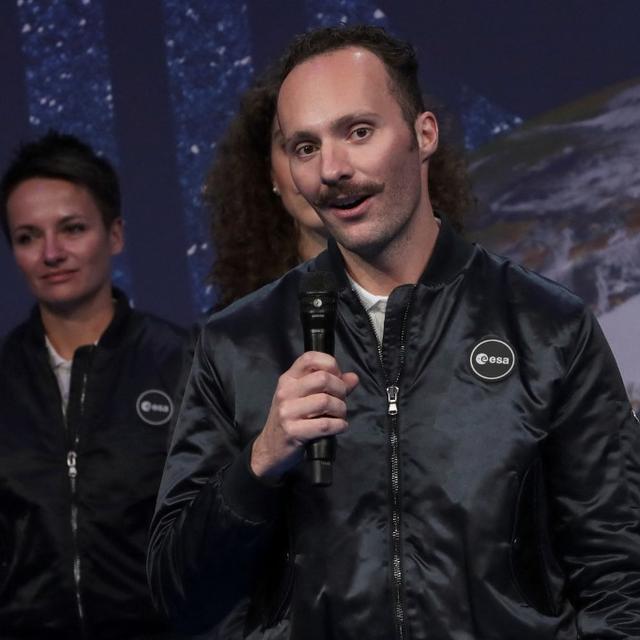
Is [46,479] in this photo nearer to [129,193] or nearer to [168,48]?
[129,193]

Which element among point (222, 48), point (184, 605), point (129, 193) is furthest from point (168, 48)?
point (184, 605)

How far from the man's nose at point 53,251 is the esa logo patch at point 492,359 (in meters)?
1.28

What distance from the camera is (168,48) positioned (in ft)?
10.4

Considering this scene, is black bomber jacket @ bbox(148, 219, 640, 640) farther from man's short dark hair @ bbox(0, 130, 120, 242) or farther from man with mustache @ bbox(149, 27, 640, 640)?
man's short dark hair @ bbox(0, 130, 120, 242)

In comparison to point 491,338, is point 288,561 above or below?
below

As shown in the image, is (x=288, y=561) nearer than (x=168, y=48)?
Yes

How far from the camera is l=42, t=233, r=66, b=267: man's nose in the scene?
2615mm

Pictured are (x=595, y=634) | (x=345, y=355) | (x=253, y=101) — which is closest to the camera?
(x=595, y=634)

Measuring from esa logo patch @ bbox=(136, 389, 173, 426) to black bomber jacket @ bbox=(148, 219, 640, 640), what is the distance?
94 centimetres

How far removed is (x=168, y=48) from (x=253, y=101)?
2.71 ft

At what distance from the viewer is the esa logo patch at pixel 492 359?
5.05ft

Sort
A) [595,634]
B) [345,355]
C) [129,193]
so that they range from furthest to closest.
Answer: [129,193] < [345,355] < [595,634]

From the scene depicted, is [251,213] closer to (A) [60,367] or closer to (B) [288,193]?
(B) [288,193]

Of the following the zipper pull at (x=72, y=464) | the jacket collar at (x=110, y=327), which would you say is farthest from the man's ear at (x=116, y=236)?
the zipper pull at (x=72, y=464)
